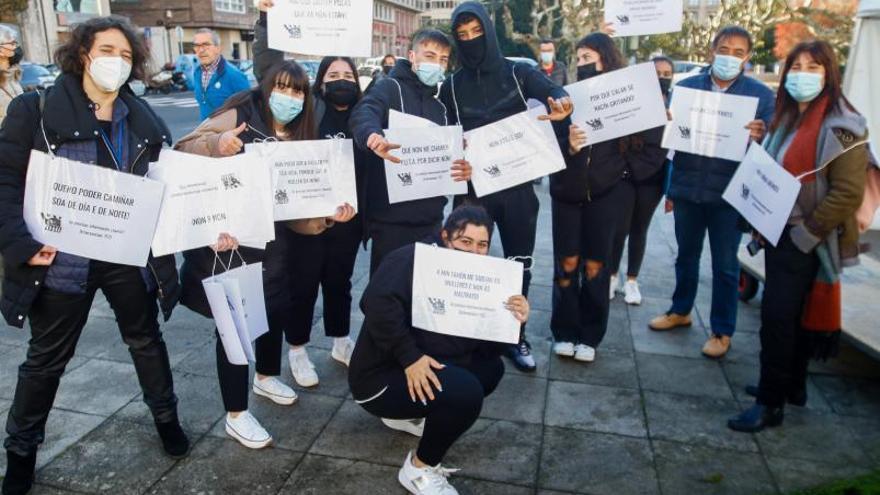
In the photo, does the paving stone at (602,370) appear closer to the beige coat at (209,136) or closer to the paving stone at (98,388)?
the beige coat at (209,136)

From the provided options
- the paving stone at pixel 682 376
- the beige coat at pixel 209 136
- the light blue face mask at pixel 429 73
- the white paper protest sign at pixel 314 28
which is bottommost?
the paving stone at pixel 682 376

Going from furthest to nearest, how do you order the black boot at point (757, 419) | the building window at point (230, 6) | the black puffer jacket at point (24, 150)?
the building window at point (230, 6)
the black boot at point (757, 419)
the black puffer jacket at point (24, 150)

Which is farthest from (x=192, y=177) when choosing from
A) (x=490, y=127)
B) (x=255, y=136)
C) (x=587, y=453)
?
(x=587, y=453)

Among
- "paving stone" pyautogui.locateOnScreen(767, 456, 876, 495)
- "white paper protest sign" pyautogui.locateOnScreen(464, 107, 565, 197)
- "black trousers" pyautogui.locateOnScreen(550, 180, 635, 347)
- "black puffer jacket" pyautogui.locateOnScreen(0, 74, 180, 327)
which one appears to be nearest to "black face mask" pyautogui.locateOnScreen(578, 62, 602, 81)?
"white paper protest sign" pyautogui.locateOnScreen(464, 107, 565, 197)

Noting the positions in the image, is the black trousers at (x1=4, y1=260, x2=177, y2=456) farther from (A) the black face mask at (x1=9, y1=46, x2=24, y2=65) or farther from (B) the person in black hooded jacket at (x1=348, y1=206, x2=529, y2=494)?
(A) the black face mask at (x1=9, y1=46, x2=24, y2=65)

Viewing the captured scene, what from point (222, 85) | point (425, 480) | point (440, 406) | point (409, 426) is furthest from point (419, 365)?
point (222, 85)

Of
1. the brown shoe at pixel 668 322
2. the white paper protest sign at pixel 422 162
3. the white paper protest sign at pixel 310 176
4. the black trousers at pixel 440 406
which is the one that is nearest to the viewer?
the black trousers at pixel 440 406

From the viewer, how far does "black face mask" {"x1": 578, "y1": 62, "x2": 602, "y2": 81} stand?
396 centimetres

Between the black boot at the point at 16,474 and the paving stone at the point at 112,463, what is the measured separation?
132 mm

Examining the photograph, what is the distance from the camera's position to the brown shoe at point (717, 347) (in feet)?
14.2

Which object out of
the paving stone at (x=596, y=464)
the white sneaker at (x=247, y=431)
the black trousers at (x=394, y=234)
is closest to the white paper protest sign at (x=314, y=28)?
the black trousers at (x=394, y=234)

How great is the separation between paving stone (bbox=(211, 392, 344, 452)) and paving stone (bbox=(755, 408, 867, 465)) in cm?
227

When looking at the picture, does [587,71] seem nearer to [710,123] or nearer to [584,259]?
[710,123]

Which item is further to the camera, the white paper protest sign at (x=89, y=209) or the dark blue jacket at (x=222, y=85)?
the dark blue jacket at (x=222, y=85)
